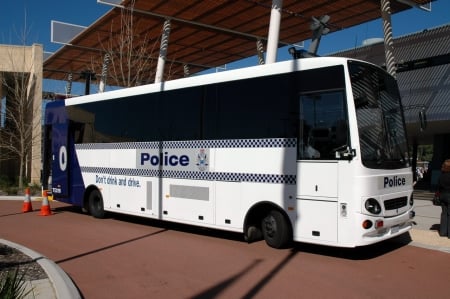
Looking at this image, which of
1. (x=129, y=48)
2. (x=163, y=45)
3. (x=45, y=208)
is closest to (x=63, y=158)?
(x=45, y=208)

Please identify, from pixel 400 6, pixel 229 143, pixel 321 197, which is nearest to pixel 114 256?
pixel 229 143

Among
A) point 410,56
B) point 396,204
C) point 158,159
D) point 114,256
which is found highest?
point 410,56

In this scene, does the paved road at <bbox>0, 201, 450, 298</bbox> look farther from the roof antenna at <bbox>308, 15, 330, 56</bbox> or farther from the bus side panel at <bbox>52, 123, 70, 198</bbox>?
the roof antenna at <bbox>308, 15, 330, 56</bbox>

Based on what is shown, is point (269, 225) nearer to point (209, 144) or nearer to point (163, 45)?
point (209, 144)

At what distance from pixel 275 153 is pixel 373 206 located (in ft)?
6.81

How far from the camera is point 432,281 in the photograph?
720 centimetres

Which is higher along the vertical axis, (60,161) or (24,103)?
(24,103)

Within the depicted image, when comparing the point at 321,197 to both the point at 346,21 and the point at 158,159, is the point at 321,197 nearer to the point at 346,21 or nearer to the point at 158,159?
the point at 158,159

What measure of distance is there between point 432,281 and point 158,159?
6914 millimetres

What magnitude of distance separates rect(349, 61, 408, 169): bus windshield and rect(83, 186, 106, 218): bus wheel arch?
848 cm

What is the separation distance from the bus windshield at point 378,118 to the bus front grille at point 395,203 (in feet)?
1.95

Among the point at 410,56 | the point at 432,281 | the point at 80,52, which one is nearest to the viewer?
the point at 432,281

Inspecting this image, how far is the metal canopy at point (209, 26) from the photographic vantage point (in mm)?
20594

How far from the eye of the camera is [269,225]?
943 cm
